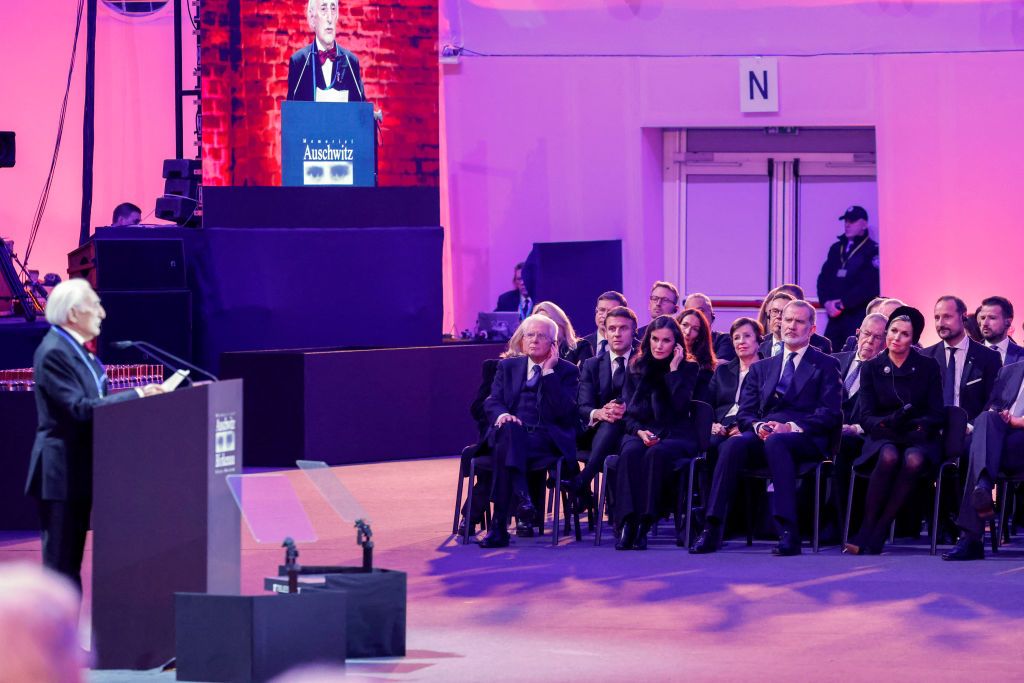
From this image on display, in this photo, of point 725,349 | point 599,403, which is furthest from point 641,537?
point 725,349

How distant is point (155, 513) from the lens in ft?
16.3

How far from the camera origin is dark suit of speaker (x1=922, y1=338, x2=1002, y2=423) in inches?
323

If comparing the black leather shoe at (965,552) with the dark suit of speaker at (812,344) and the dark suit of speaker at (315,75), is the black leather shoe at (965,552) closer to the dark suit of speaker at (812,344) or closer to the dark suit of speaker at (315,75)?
the dark suit of speaker at (812,344)

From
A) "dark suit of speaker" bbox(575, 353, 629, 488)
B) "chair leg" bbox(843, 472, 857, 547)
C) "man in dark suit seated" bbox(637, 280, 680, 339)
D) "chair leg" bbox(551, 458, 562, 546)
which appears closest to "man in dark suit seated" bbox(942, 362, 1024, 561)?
"chair leg" bbox(843, 472, 857, 547)

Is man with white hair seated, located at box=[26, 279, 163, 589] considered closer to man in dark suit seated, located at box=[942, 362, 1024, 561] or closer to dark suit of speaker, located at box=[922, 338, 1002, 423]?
man in dark suit seated, located at box=[942, 362, 1024, 561]

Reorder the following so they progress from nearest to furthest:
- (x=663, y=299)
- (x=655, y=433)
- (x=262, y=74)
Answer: (x=655, y=433)
(x=663, y=299)
(x=262, y=74)

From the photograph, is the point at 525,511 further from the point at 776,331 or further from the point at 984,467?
the point at 984,467

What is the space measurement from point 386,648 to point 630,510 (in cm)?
259

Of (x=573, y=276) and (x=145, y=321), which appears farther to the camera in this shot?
(x=573, y=276)

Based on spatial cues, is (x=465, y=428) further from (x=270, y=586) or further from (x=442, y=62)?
(x=270, y=586)

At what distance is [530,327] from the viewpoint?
8.30 metres

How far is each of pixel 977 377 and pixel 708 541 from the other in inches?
66.2

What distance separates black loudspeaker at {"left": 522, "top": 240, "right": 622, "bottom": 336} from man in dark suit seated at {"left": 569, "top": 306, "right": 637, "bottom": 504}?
14.2 ft

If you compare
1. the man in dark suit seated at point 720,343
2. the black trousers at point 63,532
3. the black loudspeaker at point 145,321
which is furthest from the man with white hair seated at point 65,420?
the black loudspeaker at point 145,321
